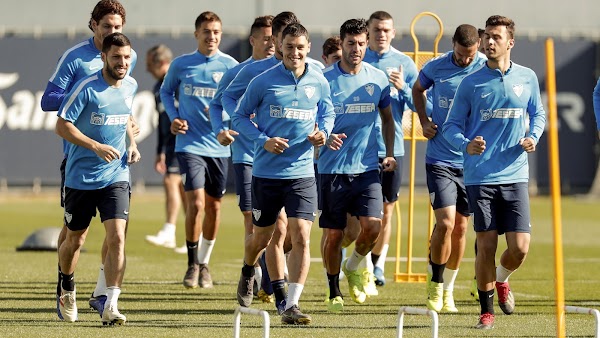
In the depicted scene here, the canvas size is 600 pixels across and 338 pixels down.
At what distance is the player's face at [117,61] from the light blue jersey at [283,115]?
110cm

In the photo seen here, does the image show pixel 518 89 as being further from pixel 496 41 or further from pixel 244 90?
pixel 244 90

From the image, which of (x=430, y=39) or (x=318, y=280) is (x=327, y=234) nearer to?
(x=318, y=280)

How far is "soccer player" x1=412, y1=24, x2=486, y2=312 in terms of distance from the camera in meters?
12.5

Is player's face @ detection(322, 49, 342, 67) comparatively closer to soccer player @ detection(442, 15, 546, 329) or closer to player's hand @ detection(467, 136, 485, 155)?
soccer player @ detection(442, 15, 546, 329)

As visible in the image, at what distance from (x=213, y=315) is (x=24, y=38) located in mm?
20594

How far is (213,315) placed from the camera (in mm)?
11969

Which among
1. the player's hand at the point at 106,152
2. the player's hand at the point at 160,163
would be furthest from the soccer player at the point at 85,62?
the player's hand at the point at 160,163

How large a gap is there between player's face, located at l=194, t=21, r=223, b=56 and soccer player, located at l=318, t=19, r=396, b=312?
1983 millimetres

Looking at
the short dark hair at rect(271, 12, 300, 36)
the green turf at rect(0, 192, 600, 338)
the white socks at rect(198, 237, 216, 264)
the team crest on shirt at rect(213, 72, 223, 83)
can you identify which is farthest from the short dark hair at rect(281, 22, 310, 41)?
the white socks at rect(198, 237, 216, 264)

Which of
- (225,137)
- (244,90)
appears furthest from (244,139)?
(225,137)

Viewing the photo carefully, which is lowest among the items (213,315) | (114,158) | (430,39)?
(213,315)

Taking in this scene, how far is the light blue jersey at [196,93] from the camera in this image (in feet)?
47.7

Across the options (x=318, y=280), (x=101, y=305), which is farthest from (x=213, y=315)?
(x=318, y=280)

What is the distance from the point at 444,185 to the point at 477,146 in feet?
5.78
